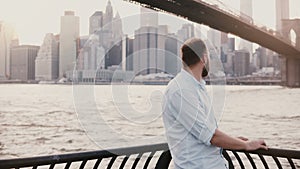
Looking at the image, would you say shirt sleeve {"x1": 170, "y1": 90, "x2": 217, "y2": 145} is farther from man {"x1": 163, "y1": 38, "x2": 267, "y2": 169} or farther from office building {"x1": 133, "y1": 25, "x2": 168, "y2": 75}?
office building {"x1": 133, "y1": 25, "x2": 168, "y2": 75}

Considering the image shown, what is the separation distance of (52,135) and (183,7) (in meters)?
6.71

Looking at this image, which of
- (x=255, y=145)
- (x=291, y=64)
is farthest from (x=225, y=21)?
(x=255, y=145)

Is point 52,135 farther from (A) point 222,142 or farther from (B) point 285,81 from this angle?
(B) point 285,81

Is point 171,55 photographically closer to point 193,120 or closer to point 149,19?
point 149,19

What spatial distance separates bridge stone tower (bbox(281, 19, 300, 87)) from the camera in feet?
105

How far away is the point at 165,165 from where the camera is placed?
7.16 ft

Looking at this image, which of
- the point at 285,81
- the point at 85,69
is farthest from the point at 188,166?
the point at 285,81

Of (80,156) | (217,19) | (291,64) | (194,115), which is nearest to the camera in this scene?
(194,115)

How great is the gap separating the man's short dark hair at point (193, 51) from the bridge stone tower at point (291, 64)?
30305 millimetres

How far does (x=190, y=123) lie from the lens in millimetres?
1555

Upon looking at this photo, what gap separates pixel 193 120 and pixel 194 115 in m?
0.02

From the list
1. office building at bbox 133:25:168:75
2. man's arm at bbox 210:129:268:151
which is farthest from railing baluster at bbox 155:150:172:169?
man's arm at bbox 210:129:268:151

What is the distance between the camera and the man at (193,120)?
1.54 m

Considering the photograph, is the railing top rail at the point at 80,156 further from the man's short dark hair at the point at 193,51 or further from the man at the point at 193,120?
the man's short dark hair at the point at 193,51
